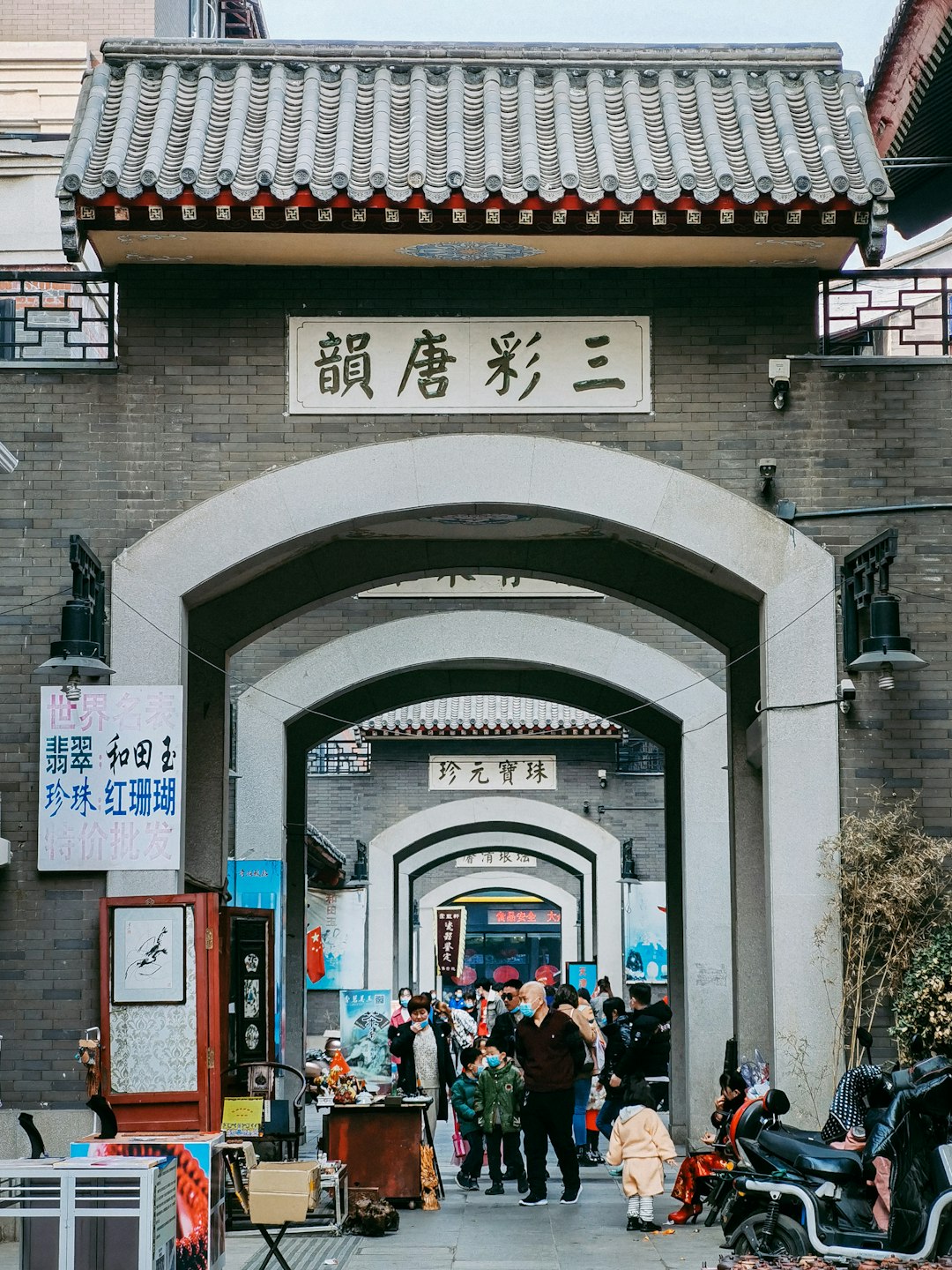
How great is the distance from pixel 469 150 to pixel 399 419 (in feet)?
5.87

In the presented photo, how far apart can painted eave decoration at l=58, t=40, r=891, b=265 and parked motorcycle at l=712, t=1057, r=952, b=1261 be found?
521cm

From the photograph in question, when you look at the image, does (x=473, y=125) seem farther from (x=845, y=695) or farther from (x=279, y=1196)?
(x=279, y=1196)

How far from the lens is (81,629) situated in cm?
1009

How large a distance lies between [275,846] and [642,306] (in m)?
7.91

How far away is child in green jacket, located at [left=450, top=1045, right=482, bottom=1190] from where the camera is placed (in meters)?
12.6

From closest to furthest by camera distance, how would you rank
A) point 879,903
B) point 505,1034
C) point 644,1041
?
point 879,903, point 644,1041, point 505,1034

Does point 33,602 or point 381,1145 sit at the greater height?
point 33,602

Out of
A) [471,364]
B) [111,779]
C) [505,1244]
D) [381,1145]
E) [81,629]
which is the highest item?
[471,364]

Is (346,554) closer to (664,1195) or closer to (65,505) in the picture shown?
(65,505)

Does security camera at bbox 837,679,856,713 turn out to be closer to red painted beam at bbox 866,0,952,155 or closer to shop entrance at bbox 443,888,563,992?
red painted beam at bbox 866,0,952,155

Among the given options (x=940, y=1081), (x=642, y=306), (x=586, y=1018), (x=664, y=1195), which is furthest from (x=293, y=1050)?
(x=940, y=1081)

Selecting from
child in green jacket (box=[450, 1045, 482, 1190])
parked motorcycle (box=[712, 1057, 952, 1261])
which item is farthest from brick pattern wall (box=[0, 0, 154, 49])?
parked motorcycle (box=[712, 1057, 952, 1261])

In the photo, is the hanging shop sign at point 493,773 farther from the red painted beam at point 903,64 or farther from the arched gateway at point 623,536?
the arched gateway at point 623,536

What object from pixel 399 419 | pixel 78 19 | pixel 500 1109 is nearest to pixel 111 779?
pixel 399 419
